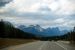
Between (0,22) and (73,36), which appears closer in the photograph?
(0,22)

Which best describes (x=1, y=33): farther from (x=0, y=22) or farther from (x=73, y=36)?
(x=73, y=36)

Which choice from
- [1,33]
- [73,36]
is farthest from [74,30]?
[1,33]

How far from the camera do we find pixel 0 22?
11381cm

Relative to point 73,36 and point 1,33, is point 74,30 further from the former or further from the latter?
point 1,33

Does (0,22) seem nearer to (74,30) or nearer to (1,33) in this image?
(1,33)

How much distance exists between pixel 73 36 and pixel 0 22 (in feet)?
120

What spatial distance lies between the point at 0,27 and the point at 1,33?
193 inches

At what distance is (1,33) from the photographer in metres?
117

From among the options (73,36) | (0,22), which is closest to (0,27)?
(0,22)

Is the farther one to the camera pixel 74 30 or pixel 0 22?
pixel 74 30

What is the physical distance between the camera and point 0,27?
113 m

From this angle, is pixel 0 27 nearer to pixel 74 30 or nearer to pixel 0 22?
pixel 0 22

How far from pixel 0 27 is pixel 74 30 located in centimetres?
3705
